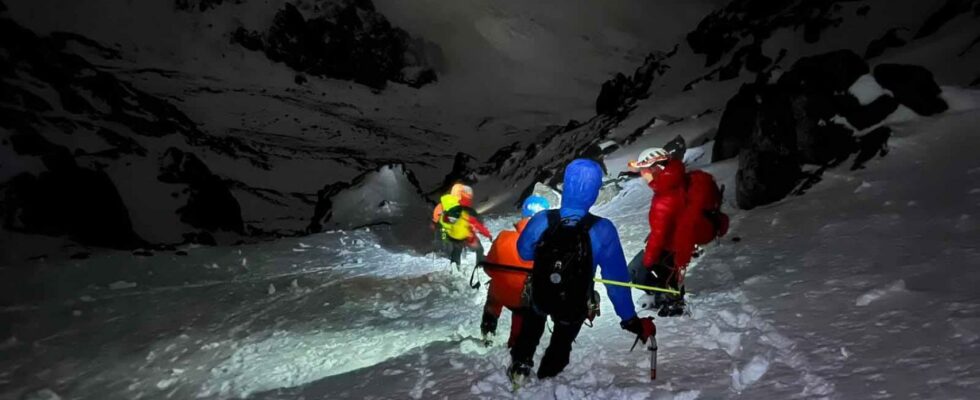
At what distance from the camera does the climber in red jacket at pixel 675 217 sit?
16.6 ft

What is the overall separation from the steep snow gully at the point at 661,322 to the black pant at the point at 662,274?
33 cm

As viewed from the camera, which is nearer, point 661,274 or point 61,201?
point 661,274

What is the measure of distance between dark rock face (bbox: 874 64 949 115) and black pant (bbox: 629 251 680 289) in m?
7.65

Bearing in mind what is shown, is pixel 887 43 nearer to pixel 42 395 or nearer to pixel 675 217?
pixel 675 217

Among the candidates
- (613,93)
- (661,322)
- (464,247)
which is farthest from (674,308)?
(613,93)

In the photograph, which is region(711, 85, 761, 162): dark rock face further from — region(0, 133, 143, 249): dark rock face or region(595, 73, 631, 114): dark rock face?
region(0, 133, 143, 249): dark rock face

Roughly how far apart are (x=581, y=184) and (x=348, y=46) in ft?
266

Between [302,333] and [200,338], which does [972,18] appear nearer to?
[302,333]

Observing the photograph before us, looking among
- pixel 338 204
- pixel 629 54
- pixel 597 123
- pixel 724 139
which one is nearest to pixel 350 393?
pixel 724 139

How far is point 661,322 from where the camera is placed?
509cm

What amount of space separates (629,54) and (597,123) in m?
48.8

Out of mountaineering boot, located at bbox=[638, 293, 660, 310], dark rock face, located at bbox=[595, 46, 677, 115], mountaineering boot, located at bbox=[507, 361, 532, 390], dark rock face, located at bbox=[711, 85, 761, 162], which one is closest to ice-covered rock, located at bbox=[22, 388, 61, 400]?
mountaineering boot, located at bbox=[507, 361, 532, 390]

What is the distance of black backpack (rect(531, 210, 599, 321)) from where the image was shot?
366cm

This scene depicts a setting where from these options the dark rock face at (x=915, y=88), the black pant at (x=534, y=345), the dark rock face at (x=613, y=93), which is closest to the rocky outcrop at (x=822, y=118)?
the dark rock face at (x=915, y=88)
